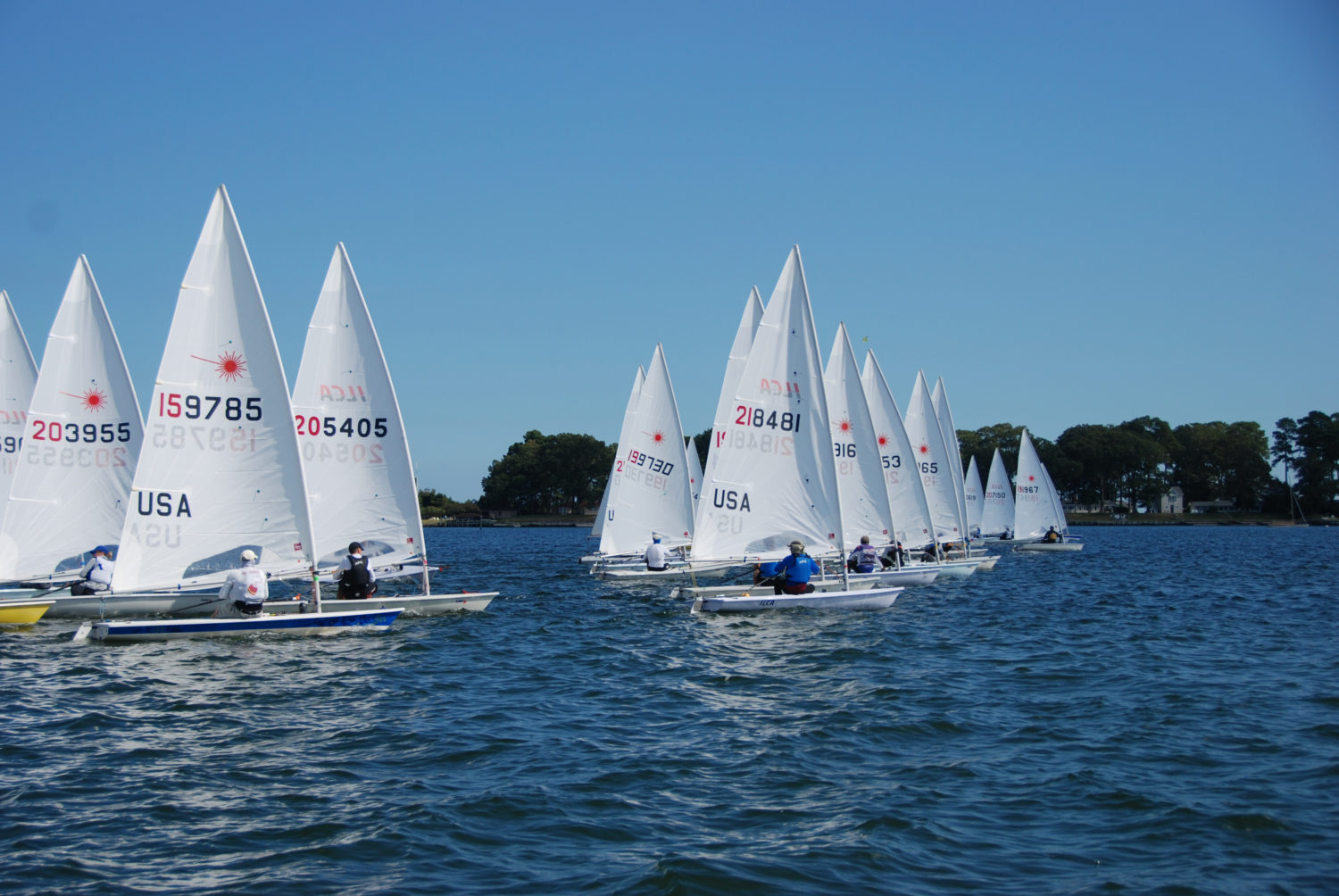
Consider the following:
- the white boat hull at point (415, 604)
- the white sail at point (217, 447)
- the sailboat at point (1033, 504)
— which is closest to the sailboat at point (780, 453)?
the white boat hull at point (415, 604)

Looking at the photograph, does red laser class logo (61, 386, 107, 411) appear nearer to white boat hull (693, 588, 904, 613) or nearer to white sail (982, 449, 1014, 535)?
white boat hull (693, 588, 904, 613)

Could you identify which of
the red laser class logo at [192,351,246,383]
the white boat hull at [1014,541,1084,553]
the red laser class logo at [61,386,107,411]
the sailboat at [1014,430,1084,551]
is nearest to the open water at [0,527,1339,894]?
the red laser class logo at [192,351,246,383]

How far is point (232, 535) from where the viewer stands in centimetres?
1741

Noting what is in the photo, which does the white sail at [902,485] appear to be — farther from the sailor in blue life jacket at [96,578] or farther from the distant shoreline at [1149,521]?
the distant shoreline at [1149,521]

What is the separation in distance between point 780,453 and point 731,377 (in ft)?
7.40

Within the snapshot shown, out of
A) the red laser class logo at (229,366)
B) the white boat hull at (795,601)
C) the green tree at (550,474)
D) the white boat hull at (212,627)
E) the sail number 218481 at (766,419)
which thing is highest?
the green tree at (550,474)

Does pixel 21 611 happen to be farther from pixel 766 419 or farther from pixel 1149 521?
pixel 1149 521

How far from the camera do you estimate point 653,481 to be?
3075cm

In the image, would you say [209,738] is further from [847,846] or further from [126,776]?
[847,846]

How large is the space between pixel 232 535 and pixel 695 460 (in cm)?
2766

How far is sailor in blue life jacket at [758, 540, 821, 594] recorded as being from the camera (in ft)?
64.3

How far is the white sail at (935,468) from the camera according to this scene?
111 ft

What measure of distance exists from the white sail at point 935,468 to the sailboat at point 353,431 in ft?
59.8

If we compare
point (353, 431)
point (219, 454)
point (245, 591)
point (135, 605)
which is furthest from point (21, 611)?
point (353, 431)
